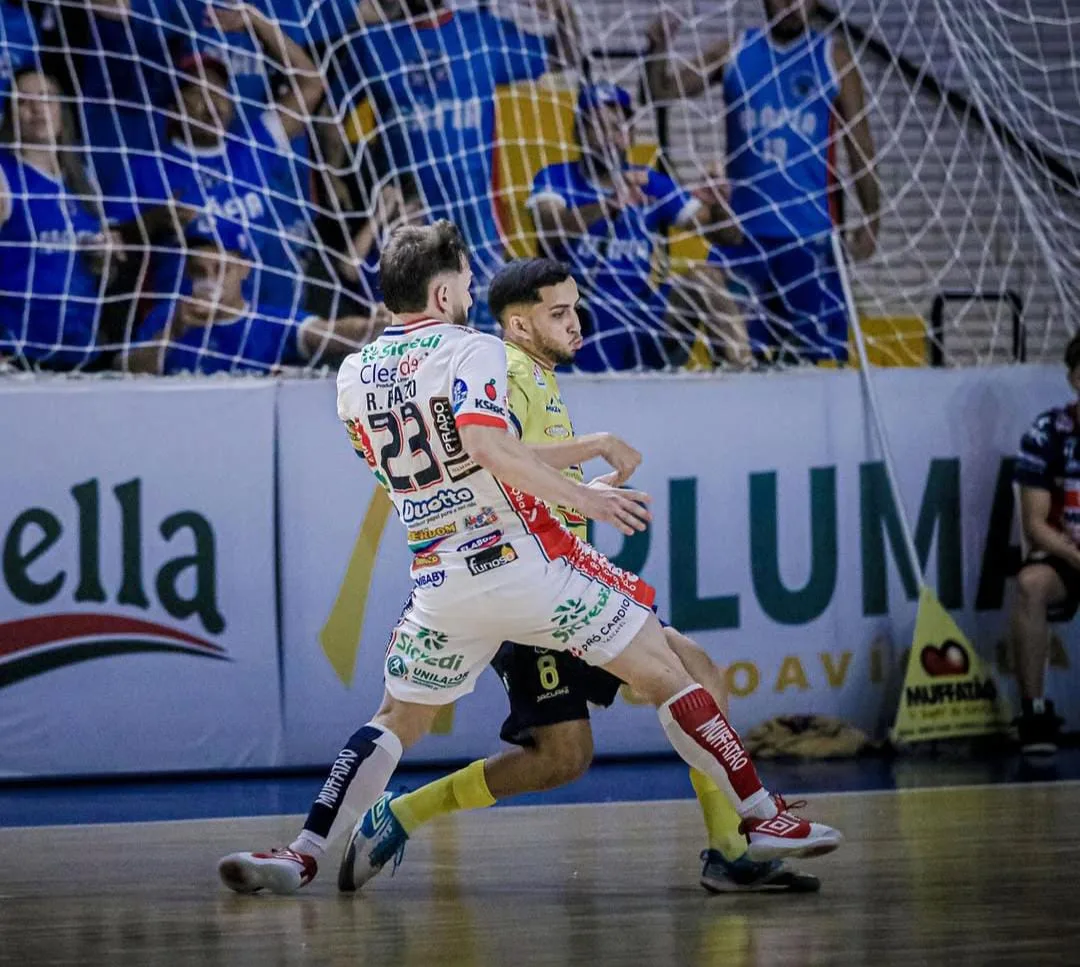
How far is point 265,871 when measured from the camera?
4.29 metres

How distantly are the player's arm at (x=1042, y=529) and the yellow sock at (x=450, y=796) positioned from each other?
416 centimetres

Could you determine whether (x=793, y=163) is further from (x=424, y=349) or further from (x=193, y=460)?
(x=424, y=349)

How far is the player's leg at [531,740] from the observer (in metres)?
4.69

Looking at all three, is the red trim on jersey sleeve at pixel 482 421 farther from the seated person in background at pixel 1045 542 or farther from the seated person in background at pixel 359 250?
the seated person in background at pixel 1045 542

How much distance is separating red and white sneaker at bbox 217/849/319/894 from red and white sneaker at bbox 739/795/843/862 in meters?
1.04

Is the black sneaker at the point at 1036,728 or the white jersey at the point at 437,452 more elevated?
the white jersey at the point at 437,452

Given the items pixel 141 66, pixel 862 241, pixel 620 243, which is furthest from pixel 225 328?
pixel 862 241

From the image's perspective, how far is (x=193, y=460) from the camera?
759 cm

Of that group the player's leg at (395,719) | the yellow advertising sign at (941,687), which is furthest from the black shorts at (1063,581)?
the player's leg at (395,719)

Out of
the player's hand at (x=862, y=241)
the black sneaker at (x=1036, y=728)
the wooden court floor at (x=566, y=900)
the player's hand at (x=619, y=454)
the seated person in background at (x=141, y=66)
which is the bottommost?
the black sneaker at (x=1036, y=728)

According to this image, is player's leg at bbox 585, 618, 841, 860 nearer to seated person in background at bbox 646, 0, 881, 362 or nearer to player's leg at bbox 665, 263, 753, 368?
player's leg at bbox 665, 263, 753, 368

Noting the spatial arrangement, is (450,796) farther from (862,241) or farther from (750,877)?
(862,241)

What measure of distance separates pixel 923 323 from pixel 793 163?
1.28m

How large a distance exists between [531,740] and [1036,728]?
393cm
